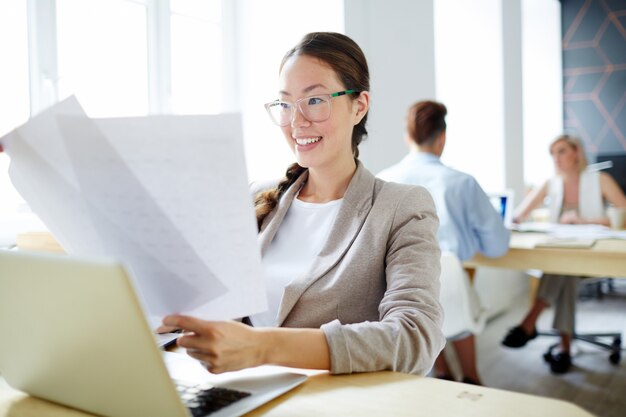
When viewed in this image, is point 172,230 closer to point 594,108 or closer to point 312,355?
point 312,355

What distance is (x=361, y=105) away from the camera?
Result: 1.42 m

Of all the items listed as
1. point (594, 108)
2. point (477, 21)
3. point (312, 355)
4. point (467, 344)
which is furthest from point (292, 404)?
point (594, 108)

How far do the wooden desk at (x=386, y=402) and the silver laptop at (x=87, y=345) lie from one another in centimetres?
3

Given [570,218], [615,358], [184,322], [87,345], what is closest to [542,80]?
[570,218]

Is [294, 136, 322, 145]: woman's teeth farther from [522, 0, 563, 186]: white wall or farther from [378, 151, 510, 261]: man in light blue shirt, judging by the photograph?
[522, 0, 563, 186]: white wall

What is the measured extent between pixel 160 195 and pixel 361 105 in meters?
0.84

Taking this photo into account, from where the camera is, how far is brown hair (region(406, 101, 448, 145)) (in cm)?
271

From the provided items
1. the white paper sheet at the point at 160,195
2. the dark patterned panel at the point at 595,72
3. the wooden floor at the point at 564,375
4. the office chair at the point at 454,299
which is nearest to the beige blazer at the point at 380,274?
the white paper sheet at the point at 160,195

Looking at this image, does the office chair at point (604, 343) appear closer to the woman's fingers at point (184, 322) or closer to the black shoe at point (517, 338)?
the black shoe at point (517, 338)

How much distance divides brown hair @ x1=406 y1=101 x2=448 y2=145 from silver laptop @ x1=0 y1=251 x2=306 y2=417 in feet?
6.77

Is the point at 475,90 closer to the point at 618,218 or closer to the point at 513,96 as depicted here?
the point at 513,96

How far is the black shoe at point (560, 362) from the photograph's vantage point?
325 cm

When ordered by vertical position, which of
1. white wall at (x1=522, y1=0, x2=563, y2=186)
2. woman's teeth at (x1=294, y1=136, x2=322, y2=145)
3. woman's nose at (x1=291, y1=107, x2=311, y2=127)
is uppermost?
white wall at (x1=522, y1=0, x2=563, y2=186)

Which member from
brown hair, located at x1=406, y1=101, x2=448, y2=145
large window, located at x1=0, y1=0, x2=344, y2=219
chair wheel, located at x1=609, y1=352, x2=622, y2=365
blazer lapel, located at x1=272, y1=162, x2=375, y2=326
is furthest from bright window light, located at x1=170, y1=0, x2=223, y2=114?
chair wheel, located at x1=609, y1=352, x2=622, y2=365
